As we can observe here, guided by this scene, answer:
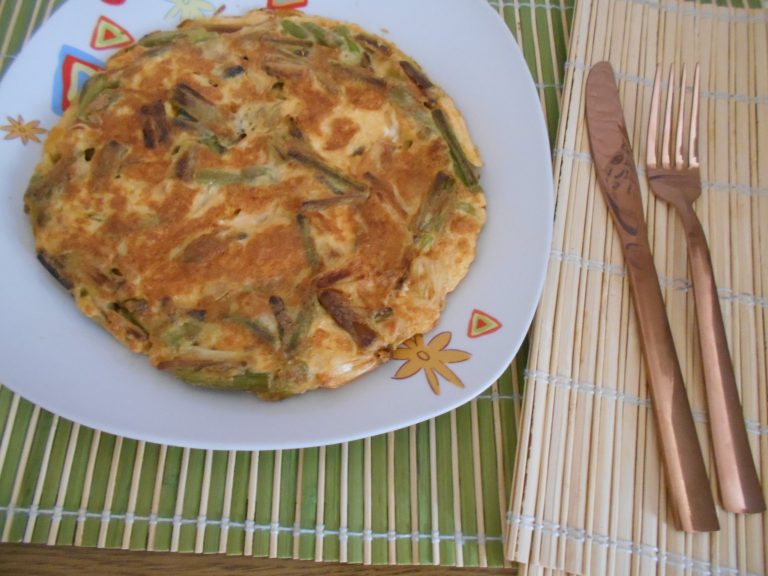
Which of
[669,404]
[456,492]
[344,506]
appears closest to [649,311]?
[669,404]

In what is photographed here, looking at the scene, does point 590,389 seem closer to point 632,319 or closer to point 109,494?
point 632,319

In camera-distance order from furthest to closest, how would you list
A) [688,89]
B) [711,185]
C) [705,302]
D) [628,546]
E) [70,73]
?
[688,89], [711,185], [70,73], [705,302], [628,546]

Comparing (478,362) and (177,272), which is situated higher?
(177,272)

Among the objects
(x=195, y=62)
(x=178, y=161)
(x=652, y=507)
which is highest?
(x=195, y=62)

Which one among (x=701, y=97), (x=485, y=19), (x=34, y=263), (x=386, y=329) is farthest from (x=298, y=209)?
(x=701, y=97)

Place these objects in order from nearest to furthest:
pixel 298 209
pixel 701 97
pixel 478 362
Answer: pixel 478 362
pixel 298 209
pixel 701 97

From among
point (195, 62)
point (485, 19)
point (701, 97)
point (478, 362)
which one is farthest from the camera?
point (701, 97)

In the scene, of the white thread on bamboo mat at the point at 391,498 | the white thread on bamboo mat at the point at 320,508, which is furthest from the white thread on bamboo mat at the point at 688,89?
the white thread on bamboo mat at the point at 320,508

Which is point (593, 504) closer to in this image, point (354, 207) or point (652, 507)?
point (652, 507)
